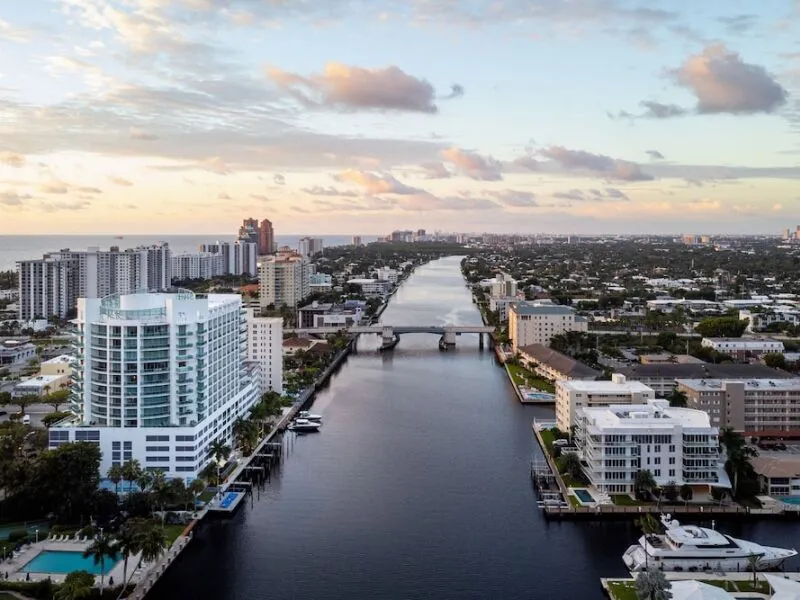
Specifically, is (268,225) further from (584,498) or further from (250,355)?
(584,498)

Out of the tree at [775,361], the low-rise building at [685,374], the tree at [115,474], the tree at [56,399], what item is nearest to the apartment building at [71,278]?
the tree at [56,399]

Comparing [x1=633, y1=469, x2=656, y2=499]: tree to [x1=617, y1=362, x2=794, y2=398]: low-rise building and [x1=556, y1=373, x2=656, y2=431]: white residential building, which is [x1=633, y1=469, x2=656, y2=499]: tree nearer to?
[x1=556, y1=373, x2=656, y2=431]: white residential building

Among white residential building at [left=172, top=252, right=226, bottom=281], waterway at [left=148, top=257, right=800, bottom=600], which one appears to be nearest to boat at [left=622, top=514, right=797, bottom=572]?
waterway at [left=148, top=257, right=800, bottom=600]

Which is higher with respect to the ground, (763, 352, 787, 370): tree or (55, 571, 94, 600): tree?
(763, 352, 787, 370): tree

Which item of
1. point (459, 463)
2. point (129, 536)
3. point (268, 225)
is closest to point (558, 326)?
point (459, 463)

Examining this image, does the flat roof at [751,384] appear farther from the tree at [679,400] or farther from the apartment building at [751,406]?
the tree at [679,400]

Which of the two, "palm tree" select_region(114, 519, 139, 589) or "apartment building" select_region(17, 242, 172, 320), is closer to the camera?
"palm tree" select_region(114, 519, 139, 589)
